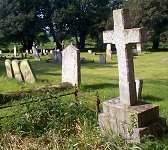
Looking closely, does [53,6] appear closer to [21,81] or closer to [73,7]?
[73,7]

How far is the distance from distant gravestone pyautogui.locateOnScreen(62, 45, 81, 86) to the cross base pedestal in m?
5.28

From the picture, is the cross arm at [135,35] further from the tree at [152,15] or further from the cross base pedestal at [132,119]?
the tree at [152,15]

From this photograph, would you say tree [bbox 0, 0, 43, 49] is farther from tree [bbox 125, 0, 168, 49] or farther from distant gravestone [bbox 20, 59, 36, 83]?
distant gravestone [bbox 20, 59, 36, 83]

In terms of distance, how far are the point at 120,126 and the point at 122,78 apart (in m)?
0.91

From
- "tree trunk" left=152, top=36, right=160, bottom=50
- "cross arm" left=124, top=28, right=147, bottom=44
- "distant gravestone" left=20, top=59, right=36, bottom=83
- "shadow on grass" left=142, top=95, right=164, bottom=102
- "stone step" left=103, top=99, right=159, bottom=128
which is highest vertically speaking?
"tree trunk" left=152, top=36, right=160, bottom=50

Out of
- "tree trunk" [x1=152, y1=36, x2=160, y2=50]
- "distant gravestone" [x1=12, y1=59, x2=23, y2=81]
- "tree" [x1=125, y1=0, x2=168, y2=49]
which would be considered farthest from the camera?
"tree trunk" [x1=152, y1=36, x2=160, y2=50]

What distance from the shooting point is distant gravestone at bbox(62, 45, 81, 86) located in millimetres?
11589

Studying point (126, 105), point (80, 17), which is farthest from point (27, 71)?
point (80, 17)

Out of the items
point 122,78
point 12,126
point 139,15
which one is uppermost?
point 139,15

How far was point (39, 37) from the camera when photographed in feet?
204

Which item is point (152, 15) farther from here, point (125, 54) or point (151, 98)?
point (125, 54)

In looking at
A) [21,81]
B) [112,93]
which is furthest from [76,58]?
[21,81]

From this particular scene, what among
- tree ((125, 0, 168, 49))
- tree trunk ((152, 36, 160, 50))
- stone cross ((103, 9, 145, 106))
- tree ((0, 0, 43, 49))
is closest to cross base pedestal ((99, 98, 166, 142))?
stone cross ((103, 9, 145, 106))

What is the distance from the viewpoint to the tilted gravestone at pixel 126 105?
571 cm
